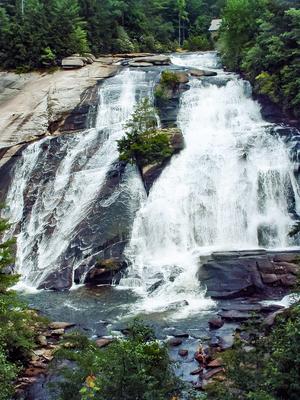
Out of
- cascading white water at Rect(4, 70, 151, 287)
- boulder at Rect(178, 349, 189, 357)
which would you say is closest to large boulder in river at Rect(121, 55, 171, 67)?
cascading white water at Rect(4, 70, 151, 287)

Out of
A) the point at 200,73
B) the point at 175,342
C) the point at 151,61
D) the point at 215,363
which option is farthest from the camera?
the point at 151,61

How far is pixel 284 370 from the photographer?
24.5ft

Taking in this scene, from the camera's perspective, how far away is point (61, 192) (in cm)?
2338

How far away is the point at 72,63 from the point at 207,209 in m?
18.2

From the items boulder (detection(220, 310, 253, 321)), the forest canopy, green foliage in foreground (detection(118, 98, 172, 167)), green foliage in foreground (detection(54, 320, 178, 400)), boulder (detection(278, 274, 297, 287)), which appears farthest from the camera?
the forest canopy

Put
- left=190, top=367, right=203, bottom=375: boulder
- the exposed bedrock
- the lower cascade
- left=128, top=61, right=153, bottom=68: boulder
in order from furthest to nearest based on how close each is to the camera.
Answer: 1. left=128, top=61, right=153, bottom=68: boulder
2. the lower cascade
3. the exposed bedrock
4. left=190, top=367, right=203, bottom=375: boulder

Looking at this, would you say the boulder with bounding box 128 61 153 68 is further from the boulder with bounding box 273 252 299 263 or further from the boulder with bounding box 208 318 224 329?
the boulder with bounding box 208 318 224 329

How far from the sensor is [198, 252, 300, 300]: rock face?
1662 cm

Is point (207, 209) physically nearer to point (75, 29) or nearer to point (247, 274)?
point (247, 274)

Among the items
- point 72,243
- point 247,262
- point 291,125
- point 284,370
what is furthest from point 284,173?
point 284,370

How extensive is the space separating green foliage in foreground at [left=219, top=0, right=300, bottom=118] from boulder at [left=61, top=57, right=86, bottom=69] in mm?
10172

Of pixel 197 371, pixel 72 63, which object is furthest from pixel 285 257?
pixel 72 63

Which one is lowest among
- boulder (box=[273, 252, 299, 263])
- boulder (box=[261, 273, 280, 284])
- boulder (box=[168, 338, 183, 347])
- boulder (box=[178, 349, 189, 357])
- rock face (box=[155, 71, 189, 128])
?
boulder (box=[178, 349, 189, 357])

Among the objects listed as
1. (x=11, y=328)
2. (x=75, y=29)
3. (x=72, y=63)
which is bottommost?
(x=11, y=328)
